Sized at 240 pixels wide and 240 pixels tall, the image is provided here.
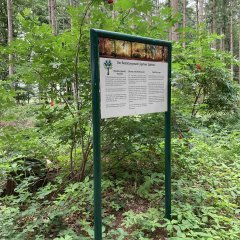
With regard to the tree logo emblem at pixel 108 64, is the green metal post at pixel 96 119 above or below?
below

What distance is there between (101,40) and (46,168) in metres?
2.88

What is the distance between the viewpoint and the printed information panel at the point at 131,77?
2061 millimetres

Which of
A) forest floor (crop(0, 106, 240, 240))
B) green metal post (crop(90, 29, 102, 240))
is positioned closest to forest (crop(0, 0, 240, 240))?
forest floor (crop(0, 106, 240, 240))

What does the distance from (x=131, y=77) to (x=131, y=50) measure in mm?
249

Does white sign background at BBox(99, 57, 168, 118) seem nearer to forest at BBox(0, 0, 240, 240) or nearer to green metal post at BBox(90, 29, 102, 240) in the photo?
green metal post at BBox(90, 29, 102, 240)

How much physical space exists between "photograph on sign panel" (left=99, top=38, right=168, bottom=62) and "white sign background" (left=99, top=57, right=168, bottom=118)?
43 mm

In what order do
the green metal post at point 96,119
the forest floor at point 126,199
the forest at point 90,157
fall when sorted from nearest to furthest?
the green metal post at point 96,119 < the forest floor at point 126,199 < the forest at point 90,157

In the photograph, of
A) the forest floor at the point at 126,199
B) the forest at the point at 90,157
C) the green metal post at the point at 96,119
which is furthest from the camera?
the forest at the point at 90,157

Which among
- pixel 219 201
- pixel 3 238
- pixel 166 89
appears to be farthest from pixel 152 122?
pixel 3 238

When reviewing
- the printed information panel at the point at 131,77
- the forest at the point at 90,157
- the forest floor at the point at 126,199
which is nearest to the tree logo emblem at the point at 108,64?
the printed information panel at the point at 131,77

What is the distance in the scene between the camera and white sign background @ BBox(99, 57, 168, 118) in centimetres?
207

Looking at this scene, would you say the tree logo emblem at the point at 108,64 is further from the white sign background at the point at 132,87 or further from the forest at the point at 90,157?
the forest at the point at 90,157

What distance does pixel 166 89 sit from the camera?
8.95 ft

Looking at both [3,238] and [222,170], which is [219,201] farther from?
[3,238]
